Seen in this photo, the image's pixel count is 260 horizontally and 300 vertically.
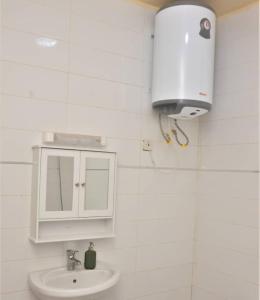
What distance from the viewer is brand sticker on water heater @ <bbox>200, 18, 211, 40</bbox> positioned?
2170 mm

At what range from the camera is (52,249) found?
2.02 meters

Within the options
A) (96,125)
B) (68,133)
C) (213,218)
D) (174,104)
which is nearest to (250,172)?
(213,218)

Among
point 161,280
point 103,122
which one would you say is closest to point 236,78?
point 103,122

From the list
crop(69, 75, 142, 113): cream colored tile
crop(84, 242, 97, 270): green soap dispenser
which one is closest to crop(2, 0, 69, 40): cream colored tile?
crop(69, 75, 142, 113): cream colored tile

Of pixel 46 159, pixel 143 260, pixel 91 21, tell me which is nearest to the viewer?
pixel 46 159

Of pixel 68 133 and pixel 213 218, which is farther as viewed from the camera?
pixel 213 218

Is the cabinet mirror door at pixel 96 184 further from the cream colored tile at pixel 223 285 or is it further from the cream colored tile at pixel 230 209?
the cream colored tile at pixel 223 285

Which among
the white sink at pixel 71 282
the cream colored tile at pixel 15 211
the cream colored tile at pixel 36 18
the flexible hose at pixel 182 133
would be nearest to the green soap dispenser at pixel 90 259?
the white sink at pixel 71 282

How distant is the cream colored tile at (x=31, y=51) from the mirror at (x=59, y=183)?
0.53 metres

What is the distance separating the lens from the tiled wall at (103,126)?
190 cm

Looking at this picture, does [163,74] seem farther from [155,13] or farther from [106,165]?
[106,165]

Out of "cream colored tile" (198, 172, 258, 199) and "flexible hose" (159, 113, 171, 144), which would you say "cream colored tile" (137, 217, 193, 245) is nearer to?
"cream colored tile" (198, 172, 258, 199)

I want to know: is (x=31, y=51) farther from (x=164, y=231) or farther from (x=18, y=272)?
(x=164, y=231)

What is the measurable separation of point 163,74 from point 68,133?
2.26 ft
